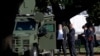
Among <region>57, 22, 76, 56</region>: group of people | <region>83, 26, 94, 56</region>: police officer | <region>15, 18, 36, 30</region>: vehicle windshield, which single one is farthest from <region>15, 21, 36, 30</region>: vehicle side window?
<region>83, 26, 94, 56</region>: police officer

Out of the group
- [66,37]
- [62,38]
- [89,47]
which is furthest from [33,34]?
[62,38]

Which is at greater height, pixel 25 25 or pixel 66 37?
pixel 25 25

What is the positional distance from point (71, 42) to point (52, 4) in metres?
14.2

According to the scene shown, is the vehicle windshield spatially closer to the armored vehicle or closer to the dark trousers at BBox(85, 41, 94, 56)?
the armored vehicle

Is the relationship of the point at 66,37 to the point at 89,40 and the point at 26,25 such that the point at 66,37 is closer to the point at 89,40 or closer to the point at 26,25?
the point at 89,40

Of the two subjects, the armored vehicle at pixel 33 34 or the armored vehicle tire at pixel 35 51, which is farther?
the armored vehicle at pixel 33 34

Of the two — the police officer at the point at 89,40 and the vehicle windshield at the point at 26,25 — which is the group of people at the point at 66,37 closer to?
the police officer at the point at 89,40

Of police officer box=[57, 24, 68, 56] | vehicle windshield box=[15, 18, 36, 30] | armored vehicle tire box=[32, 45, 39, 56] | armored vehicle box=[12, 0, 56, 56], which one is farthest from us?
police officer box=[57, 24, 68, 56]

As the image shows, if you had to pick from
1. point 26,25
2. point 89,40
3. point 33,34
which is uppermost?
point 26,25

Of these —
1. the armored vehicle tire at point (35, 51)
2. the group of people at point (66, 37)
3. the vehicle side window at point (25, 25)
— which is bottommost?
the armored vehicle tire at point (35, 51)

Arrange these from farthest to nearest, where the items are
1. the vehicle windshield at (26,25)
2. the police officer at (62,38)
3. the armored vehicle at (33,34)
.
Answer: the police officer at (62,38) → the vehicle windshield at (26,25) → the armored vehicle at (33,34)

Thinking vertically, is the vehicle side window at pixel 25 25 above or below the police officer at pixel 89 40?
above

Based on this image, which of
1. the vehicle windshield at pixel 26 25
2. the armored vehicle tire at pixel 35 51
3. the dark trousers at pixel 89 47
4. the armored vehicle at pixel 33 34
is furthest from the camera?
the dark trousers at pixel 89 47

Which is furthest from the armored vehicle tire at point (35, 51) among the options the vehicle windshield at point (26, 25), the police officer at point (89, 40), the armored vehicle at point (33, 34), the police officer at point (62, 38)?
the police officer at point (62, 38)
